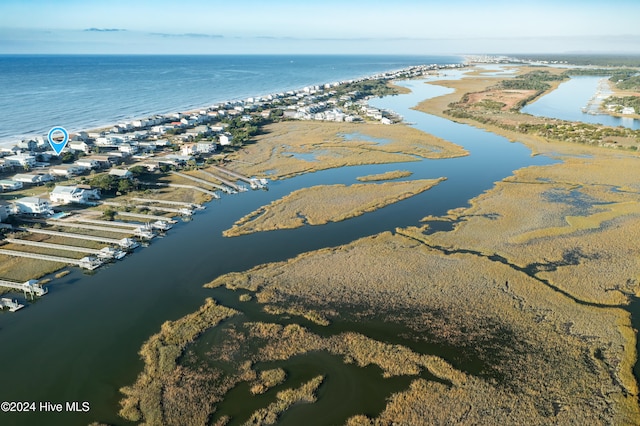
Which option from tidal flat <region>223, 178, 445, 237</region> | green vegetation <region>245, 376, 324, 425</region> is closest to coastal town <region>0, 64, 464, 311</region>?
tidal flat <region>223, 178, 445, 237</region>

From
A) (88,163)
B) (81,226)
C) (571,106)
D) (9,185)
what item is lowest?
(81,226)

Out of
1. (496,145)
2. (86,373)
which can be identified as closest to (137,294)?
(86,373)

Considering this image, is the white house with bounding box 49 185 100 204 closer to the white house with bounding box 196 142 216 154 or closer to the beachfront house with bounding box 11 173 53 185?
the beachfront house with bounding box 11 173 53 185

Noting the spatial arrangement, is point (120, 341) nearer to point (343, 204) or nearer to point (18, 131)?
point (343, 204)

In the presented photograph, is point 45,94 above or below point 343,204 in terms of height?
above

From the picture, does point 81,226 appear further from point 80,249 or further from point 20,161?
point 20,161

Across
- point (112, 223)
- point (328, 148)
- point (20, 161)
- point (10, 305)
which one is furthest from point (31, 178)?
point (328, 148)
